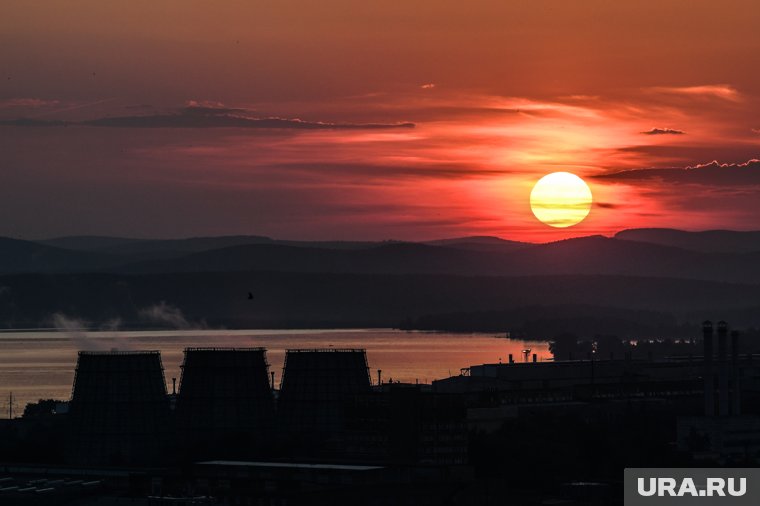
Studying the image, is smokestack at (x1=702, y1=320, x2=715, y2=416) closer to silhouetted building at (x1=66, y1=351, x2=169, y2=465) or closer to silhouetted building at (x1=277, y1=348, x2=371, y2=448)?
silhouetted building at (x1=277, y1=348, x2=371, y2=448)

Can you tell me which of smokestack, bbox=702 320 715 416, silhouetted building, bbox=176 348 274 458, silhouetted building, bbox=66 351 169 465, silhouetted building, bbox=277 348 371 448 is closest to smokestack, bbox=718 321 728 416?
smokestack, bbox=702 320 715 416

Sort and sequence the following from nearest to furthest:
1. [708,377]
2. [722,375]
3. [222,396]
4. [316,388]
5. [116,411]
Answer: [116,411] < [222,396] < [316,388] < [708,377] < [722,375]

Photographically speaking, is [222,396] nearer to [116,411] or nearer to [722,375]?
[116,411]

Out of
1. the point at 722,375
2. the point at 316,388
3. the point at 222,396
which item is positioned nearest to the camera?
the point at 222,396

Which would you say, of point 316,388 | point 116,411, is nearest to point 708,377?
point 316,388

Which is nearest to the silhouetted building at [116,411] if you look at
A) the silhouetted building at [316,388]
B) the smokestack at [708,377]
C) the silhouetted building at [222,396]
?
the silhouetted building at [222,396]

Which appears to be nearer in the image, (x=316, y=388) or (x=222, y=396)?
(x=222, y=396)

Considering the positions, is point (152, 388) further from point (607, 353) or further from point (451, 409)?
point (607, 353)
